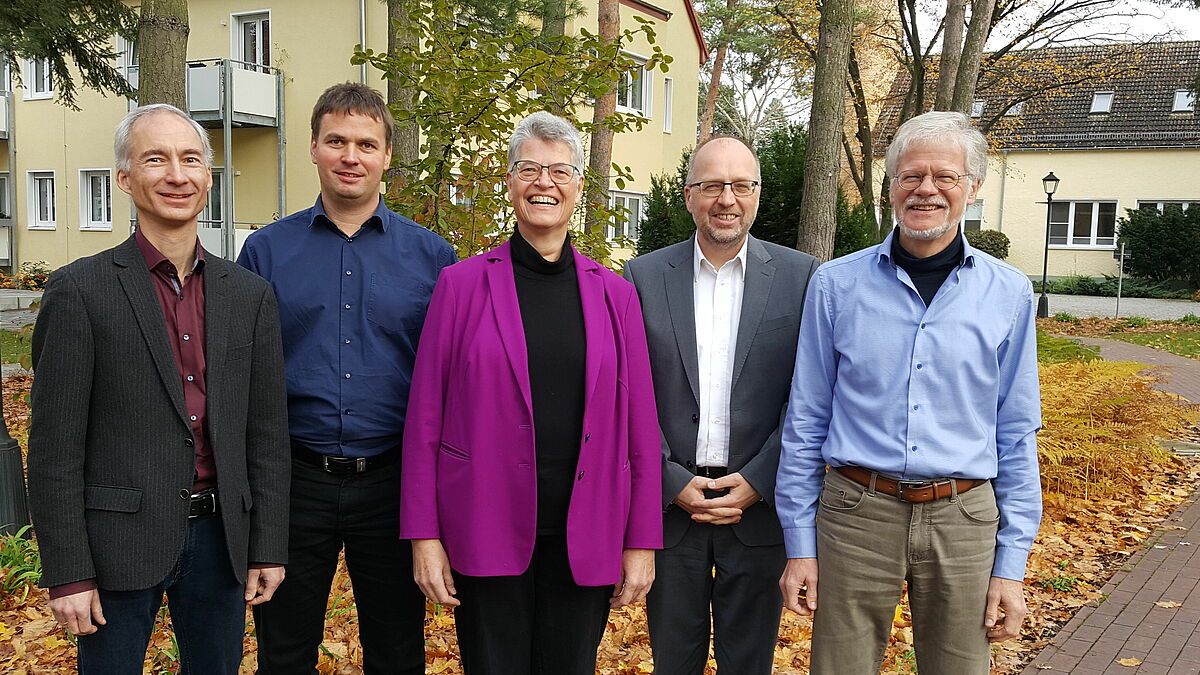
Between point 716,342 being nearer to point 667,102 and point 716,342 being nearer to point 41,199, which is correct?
point 667,102

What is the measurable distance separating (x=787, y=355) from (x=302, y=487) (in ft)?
5.65

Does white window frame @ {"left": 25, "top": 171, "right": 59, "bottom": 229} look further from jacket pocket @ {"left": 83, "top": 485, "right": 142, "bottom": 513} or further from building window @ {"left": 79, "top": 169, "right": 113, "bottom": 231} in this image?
jacket pocket @ {"left": 83, "top": 485, "right": 142, "bottom": 513}

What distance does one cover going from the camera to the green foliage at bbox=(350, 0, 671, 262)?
476cm

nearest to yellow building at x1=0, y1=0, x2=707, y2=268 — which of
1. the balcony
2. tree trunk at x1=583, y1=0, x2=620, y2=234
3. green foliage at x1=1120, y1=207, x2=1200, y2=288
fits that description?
the balcony

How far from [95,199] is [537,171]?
23947 millimetres

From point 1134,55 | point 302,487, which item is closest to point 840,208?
point 302,487

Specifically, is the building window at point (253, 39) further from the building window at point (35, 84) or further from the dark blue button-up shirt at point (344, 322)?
the dark blue button-up shirt at point (344, 322)

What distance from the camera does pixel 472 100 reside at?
15.6 ft

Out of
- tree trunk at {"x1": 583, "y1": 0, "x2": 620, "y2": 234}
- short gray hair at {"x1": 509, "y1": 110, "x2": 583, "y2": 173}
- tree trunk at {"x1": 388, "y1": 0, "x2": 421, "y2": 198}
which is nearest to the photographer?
short gray hair at {"x1": 509, "y1": 110, "x2": 583, "y2": 173}

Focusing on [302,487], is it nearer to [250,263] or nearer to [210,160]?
[250,263]

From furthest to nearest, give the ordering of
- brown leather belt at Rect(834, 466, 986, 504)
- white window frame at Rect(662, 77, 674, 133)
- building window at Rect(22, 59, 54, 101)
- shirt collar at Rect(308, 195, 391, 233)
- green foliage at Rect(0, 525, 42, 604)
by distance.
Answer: white window frame at Rect(662, 77, 674, 133) < building window at Rect(22, 59, 54, 101) < green foliage at Rect(0, 525, 42, 604) < shirt collar at Rect(308, 195, 391, 233) < brown leather belt at Rect(834, 466, 986, 504)

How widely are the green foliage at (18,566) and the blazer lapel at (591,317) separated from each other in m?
3.55

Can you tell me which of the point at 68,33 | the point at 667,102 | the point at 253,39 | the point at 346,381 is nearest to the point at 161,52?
the point at 68,33

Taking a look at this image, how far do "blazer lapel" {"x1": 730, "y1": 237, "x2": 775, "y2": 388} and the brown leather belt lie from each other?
2.05 ft
